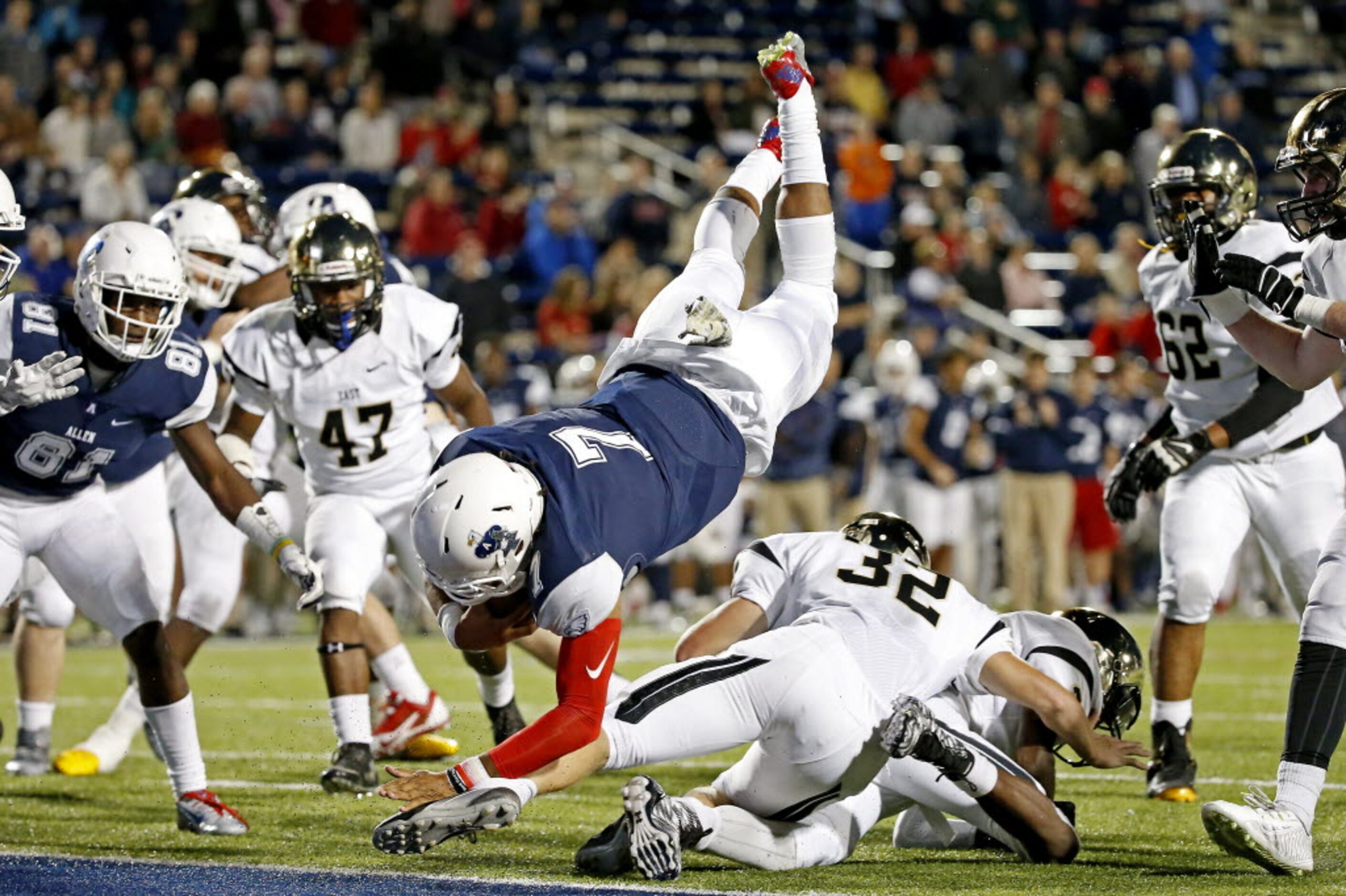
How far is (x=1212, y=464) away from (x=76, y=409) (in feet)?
10.9

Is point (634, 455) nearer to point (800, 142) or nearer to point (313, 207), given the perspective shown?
point (800, 142)

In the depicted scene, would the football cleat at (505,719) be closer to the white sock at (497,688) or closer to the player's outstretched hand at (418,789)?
the white sock at (497,688)

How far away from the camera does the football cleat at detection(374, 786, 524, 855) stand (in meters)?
3.45

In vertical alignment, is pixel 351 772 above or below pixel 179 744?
below

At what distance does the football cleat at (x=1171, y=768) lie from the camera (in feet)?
17.5

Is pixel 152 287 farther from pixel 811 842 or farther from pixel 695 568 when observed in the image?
pixel 695 568

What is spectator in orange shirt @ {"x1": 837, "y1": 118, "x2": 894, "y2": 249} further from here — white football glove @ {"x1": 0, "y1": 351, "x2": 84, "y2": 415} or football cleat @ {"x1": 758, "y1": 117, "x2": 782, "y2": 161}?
white football glove @ {"x1": 0, "y1": 351, "x2": 84, "y2": 415}

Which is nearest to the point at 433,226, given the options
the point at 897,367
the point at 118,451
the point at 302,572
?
the point at 897,367

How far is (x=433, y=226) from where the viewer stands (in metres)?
13.6

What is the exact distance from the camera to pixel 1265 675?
8.59 m

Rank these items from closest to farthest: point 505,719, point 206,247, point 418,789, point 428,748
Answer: point 418,789, point 505,719, point 428,748, point 206,247

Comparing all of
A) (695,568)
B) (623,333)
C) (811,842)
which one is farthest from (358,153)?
(811,842)

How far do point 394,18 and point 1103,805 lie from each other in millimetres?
12299

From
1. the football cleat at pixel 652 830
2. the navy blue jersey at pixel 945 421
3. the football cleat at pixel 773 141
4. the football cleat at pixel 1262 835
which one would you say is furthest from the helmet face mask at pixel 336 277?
the navy blue jersey at pixel 945 421
